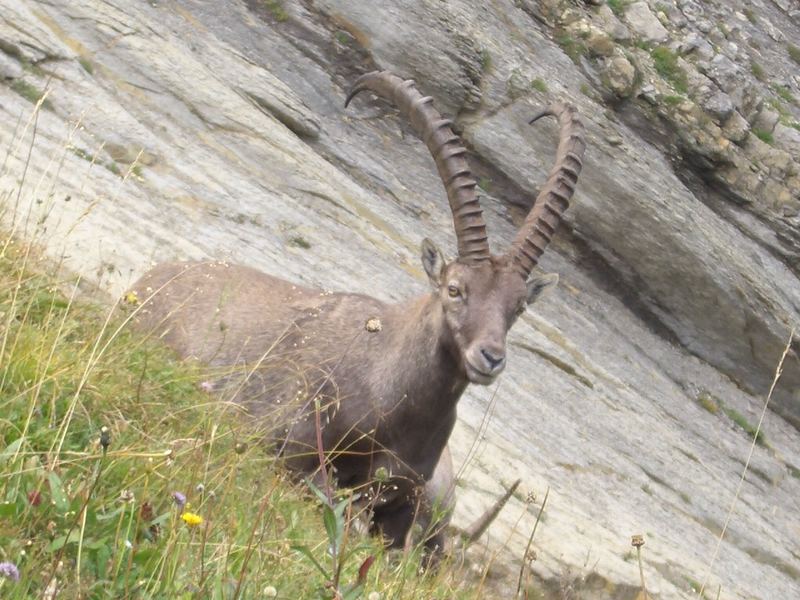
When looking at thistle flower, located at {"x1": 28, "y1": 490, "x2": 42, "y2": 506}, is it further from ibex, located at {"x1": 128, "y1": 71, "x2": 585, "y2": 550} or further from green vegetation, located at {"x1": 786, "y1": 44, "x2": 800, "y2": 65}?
green vegetation, located at {"x1": 786, "y1": 44, "x2": 800, "y2": 65}

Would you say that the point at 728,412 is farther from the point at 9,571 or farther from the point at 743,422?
the point at 9,571

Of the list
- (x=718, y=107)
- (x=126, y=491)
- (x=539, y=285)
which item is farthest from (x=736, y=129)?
(x=126, y=491)

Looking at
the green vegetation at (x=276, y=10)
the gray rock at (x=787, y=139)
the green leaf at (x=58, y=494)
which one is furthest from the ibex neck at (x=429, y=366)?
the gray rock at (x=787, y=139)

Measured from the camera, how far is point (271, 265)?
46.2 ft

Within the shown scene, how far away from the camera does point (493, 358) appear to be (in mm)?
8180

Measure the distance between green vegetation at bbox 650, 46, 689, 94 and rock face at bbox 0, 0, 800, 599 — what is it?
0.08 m

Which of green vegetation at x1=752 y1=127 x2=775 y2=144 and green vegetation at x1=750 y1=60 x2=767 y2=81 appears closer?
green vegetation at x1=752 y1=127 x2=775 y2=144

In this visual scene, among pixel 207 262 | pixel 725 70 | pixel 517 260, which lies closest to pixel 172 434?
pixel 517 260

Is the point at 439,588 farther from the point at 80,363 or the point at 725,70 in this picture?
the point at 725,70

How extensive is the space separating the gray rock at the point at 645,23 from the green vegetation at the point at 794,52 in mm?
8267

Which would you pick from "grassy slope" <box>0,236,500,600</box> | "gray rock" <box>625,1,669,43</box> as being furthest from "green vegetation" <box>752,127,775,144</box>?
"grassy slope" <box>0,236,500,600</box>

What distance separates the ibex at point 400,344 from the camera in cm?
862

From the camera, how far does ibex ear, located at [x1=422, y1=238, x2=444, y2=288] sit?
9.29 metres

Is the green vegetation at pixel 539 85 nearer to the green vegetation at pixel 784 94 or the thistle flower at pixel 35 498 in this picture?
the green vegetation at pixel 784 94
